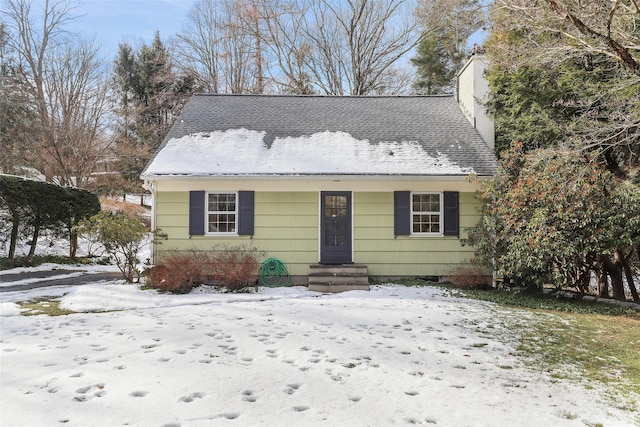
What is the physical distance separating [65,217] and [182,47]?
15.7m

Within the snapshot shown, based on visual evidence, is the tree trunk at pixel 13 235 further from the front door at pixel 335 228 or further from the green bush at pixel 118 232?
the front door at pixel 335 228

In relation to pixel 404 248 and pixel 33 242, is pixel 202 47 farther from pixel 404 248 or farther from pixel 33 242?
pixel 404 248

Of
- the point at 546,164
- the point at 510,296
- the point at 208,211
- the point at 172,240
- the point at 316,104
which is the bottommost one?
the point at 510,296

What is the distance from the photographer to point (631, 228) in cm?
765

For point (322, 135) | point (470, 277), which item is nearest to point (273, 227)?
point (322, 135)

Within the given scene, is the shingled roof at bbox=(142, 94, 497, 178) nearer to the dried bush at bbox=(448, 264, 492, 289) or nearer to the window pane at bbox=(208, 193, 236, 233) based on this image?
the window pane at bbox=(208, 193, 236, 233)

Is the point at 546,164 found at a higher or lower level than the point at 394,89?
lower

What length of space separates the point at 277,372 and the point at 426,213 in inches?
292

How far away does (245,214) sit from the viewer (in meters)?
10.0

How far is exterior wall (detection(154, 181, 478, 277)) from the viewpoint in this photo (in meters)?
10.1

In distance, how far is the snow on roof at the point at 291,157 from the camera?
9719mm

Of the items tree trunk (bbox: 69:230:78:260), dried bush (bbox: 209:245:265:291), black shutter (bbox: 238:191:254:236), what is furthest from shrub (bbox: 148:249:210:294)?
tree trunk (bbox: 69:230:78:260)

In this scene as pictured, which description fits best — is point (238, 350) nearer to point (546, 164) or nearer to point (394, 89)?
point (546, 164)

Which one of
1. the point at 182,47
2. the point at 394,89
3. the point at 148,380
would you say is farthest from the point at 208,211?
the point at 182,47
